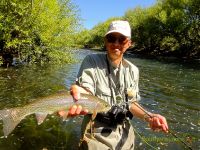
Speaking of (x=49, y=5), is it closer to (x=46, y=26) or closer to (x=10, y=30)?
(x=46, y=26)

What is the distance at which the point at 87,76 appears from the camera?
215 inches

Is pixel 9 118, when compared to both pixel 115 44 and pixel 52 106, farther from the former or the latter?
pixel 115 44

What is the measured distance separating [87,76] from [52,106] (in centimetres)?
76

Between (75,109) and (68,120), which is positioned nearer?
(75,109)

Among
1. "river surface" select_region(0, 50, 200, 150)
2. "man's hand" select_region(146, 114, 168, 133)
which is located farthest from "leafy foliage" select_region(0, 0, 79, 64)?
"man's hand" select_region(146, 114, 168, 133)

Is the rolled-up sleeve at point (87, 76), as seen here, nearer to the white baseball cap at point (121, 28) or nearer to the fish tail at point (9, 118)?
the white baseball cap at point (121, 28)

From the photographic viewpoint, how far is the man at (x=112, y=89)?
18.1 ft

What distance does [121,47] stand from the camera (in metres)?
5.62

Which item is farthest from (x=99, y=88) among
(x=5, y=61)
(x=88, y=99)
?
(x=5, y=61)

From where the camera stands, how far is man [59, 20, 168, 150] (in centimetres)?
553

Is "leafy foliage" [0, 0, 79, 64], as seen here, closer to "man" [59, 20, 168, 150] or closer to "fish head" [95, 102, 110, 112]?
"man" [59, 20, 168, 150]

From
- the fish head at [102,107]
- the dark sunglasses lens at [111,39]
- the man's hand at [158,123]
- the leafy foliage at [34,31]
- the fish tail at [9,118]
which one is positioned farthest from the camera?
the leafy foliage at [34,31]

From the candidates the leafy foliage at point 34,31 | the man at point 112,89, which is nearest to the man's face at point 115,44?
the man at point 112,89

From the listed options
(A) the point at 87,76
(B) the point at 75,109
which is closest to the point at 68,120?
(A) the point at 87,76
